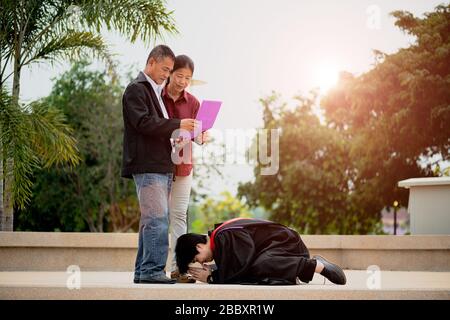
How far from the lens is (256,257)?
5.21m

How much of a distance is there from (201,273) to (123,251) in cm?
255

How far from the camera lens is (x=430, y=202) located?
29.8 feet

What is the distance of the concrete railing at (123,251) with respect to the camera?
24.8ft

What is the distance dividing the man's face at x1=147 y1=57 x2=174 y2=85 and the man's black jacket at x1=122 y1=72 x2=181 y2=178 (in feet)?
0.23

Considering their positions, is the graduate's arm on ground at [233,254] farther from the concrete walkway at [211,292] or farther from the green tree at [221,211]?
the green tree at [221,211]

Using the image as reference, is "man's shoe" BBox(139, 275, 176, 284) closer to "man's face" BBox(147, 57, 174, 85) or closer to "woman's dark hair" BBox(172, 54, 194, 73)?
"man's face" BBox(147, 57, 174, 85)

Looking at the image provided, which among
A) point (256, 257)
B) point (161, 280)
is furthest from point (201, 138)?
point (161, 280)

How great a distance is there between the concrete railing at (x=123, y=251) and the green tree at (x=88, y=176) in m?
17.4

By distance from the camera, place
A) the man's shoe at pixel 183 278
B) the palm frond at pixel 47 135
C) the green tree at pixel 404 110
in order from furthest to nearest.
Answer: the green tree at pixel 404 110 → the palm frond at pixel 47 135 → the man's shoe at pixel 183 278

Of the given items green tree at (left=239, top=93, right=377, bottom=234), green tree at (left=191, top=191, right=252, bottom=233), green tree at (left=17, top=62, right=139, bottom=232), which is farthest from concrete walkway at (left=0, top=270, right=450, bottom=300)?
green tree at (left=191, top=191, right=252, bottom=233)

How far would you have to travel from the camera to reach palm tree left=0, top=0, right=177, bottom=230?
9.51 m

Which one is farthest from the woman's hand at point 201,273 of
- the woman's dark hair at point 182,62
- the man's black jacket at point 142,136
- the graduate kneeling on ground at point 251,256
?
the woman's dark hair at point 182,62
